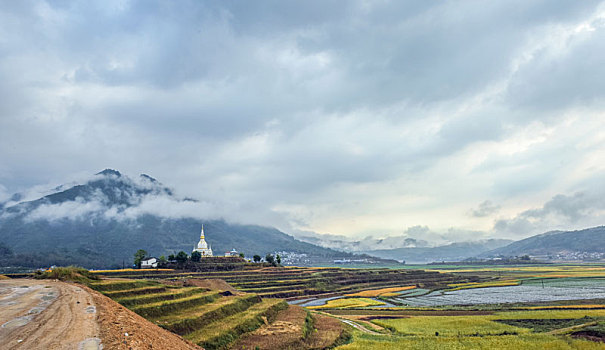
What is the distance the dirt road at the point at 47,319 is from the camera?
18175 mm

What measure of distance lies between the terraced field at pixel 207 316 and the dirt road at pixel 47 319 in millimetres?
6712

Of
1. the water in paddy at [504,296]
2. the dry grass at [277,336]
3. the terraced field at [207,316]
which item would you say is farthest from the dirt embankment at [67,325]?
the water in paddy at [504,296]

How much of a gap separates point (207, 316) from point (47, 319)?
1782cm

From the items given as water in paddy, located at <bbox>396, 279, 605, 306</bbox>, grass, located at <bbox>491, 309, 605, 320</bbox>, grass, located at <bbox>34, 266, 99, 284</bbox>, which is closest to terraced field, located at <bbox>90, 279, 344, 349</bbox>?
grass, located at <bbox>34, 266, 99, 284</bbox>

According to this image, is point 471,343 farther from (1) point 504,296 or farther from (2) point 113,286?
(1) point 504,296

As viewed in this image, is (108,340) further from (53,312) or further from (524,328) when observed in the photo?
(524,328)

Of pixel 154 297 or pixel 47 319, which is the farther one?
pixel 154 297

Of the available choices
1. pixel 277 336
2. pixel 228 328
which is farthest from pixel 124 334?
pixel 277 336

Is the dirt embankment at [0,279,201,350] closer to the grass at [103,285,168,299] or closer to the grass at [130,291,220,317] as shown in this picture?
the grass at [130,291,220,317]

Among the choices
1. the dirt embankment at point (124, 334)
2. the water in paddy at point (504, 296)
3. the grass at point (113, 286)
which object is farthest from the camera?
the water in paddy at point (504, 296)

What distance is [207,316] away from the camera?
38.1 metres

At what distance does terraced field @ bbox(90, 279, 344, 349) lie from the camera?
33.3 metres

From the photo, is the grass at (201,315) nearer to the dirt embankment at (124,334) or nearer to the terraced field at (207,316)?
the terraced field at (207,316)

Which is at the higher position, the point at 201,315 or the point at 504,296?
the point at 201,315
